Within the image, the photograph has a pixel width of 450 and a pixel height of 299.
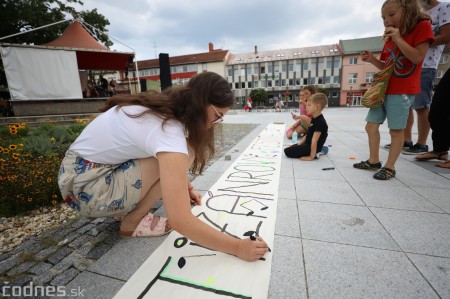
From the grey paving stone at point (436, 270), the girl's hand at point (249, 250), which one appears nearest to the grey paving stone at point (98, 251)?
the girl's hand at point (249, 250)

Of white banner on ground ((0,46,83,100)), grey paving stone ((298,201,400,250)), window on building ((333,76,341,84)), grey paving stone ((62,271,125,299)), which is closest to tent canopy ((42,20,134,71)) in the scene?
white banner on ground ((0,46,83,100))

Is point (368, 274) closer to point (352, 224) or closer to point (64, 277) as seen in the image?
point (352, 224)

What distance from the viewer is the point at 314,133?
9.80ft

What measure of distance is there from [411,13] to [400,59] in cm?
38

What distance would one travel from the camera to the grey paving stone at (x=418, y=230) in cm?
122

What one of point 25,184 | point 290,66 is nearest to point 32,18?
point 25,184

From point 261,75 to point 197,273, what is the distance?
1396 inches

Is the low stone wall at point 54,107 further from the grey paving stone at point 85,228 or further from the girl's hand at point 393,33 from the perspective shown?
the girl's hand at point 393,33

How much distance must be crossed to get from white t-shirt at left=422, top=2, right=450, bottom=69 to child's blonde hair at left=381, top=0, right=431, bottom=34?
1.03 meters

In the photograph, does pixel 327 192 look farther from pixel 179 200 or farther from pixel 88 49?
pixel 88 49

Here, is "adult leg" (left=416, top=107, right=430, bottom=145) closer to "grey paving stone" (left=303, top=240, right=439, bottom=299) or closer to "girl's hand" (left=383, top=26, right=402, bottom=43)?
"girl's hand" (left=383, top=26, right=402, bottom=43)

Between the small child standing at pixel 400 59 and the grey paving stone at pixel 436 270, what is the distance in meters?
1.26

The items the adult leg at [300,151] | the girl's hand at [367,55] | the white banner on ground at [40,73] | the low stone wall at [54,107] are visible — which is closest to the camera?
the girl's hand at [367,55]

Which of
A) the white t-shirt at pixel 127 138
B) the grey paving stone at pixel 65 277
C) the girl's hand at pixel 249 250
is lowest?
the grey paving stone at pixel 65 277
